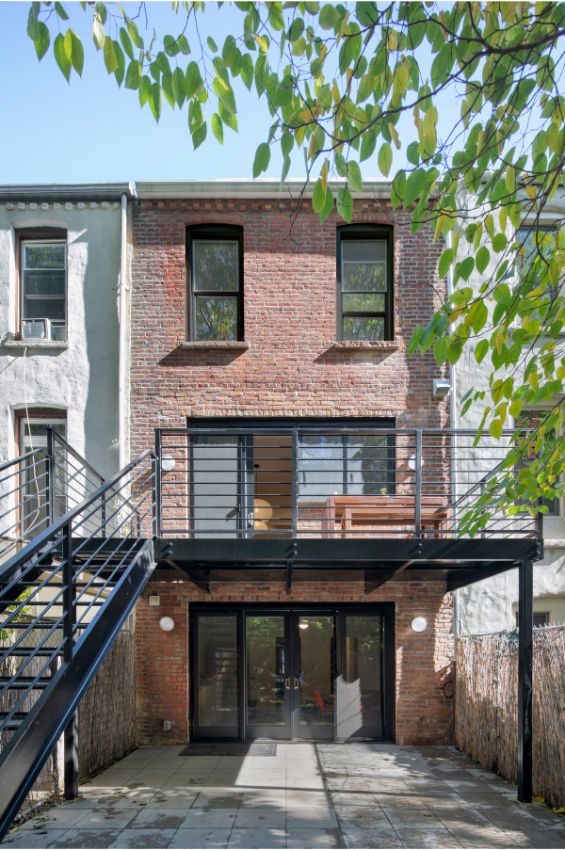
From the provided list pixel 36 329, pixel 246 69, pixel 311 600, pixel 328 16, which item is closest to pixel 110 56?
pixel 246 69

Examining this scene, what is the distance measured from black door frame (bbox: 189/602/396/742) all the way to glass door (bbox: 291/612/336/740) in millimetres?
90

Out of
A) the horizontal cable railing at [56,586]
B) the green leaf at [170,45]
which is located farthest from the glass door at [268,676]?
the green leaf at [170,45]

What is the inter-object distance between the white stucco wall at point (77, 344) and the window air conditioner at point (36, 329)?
7.7 inches

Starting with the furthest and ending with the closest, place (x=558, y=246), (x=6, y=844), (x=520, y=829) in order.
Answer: (x=520, y=829) → (x=6, y=844) → (x=558, y=246)

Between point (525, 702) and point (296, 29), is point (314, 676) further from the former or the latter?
A: point (296, 29)

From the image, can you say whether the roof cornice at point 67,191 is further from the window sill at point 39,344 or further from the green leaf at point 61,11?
the green leaf at point 61,11

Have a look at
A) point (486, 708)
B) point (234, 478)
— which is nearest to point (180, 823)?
point (486, 708)

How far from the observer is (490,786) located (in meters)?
8.05

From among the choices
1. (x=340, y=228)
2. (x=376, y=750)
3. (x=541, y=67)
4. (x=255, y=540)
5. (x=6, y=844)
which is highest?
(x=340, y=228)

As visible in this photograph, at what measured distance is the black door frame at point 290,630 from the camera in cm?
1072

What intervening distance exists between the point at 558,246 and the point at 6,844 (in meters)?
6.46

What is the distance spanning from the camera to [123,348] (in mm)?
10828

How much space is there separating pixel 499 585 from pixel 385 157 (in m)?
8.90

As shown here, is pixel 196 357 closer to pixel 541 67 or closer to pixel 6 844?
pixel 6 844
